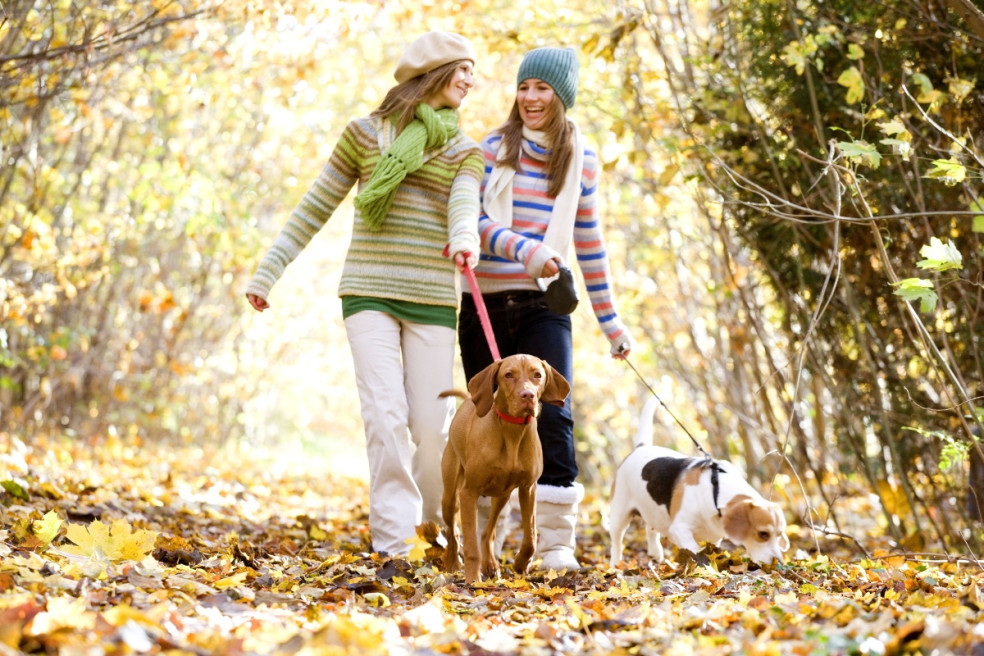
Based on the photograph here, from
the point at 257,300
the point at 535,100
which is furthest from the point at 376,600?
the point at 535,100

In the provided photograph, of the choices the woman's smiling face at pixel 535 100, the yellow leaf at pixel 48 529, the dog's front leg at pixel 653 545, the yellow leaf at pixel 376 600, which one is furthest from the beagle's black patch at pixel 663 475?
the yellow leaf at pixel 48 529

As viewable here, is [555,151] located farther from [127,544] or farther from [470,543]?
[127,544]

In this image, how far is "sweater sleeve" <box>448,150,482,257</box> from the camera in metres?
4.36

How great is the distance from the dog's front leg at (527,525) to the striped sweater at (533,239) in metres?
0.97

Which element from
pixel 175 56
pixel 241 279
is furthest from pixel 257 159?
pixel 175 56

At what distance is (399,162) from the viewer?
4457 millimetres

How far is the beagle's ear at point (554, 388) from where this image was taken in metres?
4.02

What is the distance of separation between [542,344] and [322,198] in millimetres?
1232

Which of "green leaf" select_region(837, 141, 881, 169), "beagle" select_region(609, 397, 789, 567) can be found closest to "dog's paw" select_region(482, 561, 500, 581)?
"beagle" select_region(609, 397, 789, 567)

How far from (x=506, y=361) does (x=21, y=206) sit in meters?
5.85

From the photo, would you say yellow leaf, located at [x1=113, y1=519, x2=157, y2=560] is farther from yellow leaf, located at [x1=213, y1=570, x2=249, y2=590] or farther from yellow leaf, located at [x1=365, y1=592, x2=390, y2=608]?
yellow leaf, located at [x1=365, y1=592, x2=390, y2=608]

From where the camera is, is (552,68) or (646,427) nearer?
(552,68)

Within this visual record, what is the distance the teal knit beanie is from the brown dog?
1.47 metres

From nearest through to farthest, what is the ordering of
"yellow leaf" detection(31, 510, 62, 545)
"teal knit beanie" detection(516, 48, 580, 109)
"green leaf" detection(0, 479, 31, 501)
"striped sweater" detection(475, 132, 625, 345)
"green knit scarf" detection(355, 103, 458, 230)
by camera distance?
"yellow leaf" detection(31, 510, 62, 545) → "green knit scarf" detection(355, 103, 458, 230) → "striped sweater" detection(475, 132, 625, 345) → "teal knit beanie" detection(516, 48, 580, 109) → "green leaf" detection(0, 479, 31, 501)
